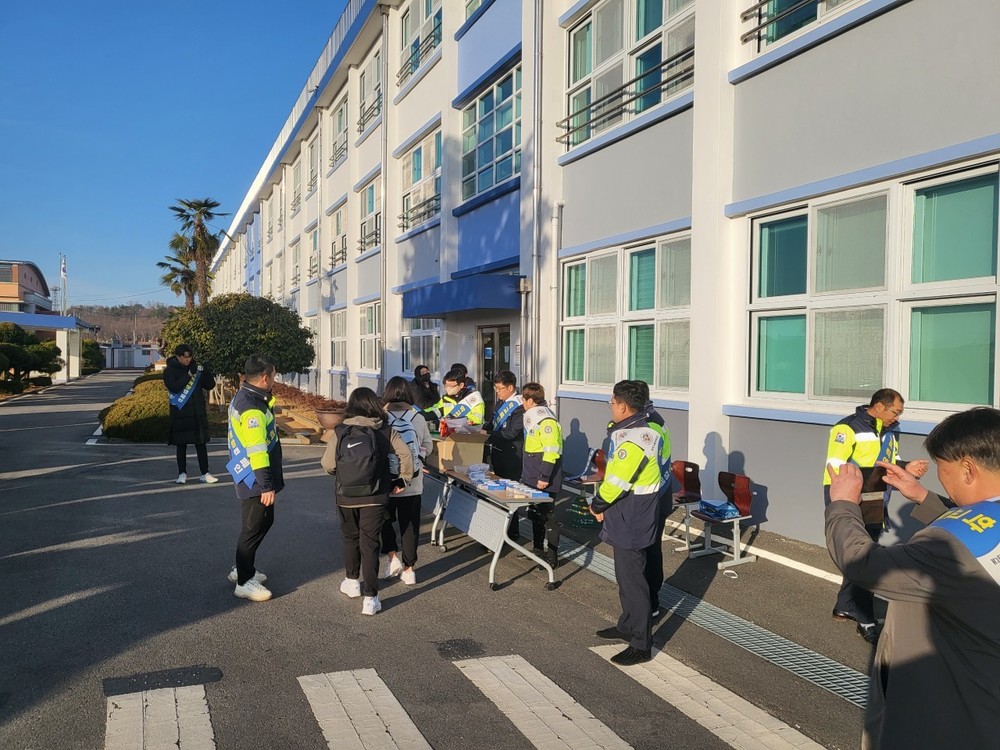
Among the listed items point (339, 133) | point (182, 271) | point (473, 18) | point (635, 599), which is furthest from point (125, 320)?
point (635, 599)

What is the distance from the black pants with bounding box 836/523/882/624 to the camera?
221 inches

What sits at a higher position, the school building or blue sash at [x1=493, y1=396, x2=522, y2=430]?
the school building

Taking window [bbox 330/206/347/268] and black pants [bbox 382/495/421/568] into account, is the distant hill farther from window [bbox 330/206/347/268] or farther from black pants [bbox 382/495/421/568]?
black pants [bbox 382/495/421/568]

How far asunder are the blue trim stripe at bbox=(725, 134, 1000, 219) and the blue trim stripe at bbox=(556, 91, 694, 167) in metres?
1.74

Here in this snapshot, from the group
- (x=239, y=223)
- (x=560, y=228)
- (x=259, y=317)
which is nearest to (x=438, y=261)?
(x=560, y=228)

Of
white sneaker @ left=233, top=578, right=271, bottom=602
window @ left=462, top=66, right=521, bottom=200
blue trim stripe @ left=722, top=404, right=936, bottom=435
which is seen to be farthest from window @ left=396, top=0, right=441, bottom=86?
white sneaker @ left=233, top=578, right=271, bottom=602

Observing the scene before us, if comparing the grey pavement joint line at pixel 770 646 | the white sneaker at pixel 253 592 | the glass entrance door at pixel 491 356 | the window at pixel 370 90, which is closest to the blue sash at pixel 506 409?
the grey pavement joint line at pixel 770 646

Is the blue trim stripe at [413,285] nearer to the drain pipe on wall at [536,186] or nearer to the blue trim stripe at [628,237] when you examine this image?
the drain pipe on wall at [536,186]

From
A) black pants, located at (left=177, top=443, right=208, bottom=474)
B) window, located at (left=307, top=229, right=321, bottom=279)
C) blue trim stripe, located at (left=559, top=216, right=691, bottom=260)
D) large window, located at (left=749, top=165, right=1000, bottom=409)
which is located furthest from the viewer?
window, located at (left=307, top=229, right=321, bottom=279)

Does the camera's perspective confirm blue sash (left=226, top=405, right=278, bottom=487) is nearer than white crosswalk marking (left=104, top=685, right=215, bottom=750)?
No

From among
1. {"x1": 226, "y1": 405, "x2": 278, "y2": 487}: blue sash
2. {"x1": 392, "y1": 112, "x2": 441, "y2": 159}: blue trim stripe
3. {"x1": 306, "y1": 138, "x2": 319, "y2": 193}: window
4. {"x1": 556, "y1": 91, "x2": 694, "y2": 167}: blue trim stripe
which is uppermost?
{"x1": 306, "y1": 138, "x2": 319, "y2": 193}: window

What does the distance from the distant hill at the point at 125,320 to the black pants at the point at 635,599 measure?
160 metres

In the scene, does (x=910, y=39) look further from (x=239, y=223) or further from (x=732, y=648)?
(x=239, y=223)

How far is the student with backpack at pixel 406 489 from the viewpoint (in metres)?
6.85
